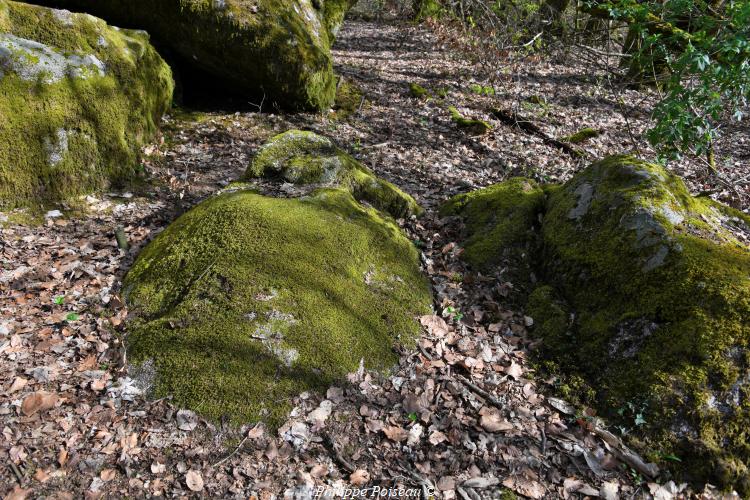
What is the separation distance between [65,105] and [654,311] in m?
6.42

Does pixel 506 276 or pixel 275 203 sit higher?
pixel 275 203

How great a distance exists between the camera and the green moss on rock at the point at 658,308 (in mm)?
3053

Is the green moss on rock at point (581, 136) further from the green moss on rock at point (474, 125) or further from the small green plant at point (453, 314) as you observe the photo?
the small green plant at point (453, 314)

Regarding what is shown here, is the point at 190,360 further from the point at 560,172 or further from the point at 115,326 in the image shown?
the point at 560,172

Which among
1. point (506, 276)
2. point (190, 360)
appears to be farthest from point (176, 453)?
point (506, 276)

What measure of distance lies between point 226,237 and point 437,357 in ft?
7.18

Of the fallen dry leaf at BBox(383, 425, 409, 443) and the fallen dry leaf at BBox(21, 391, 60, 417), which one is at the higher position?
the fallen dry leaf at BBox(383, 425, 409, 443)

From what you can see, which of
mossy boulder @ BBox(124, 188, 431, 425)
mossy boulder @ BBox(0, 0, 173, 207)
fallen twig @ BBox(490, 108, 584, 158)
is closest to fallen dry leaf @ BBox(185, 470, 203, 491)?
mossy boulder @ BBox(124, 188, 431, 425)

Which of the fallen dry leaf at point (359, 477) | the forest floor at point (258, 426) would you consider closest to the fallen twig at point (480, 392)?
the forest floor at point (258, 426)

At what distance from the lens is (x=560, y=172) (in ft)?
24.9

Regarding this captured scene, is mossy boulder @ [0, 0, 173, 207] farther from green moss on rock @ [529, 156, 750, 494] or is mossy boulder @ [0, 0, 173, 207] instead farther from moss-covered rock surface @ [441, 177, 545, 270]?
green moss on rock @ [529, 156, 750, 494]

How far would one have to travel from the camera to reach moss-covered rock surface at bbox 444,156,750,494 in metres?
3.05

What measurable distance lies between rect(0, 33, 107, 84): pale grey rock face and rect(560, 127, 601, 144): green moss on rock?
309 inches

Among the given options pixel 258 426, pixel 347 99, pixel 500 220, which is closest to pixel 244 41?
pixel 347 99
